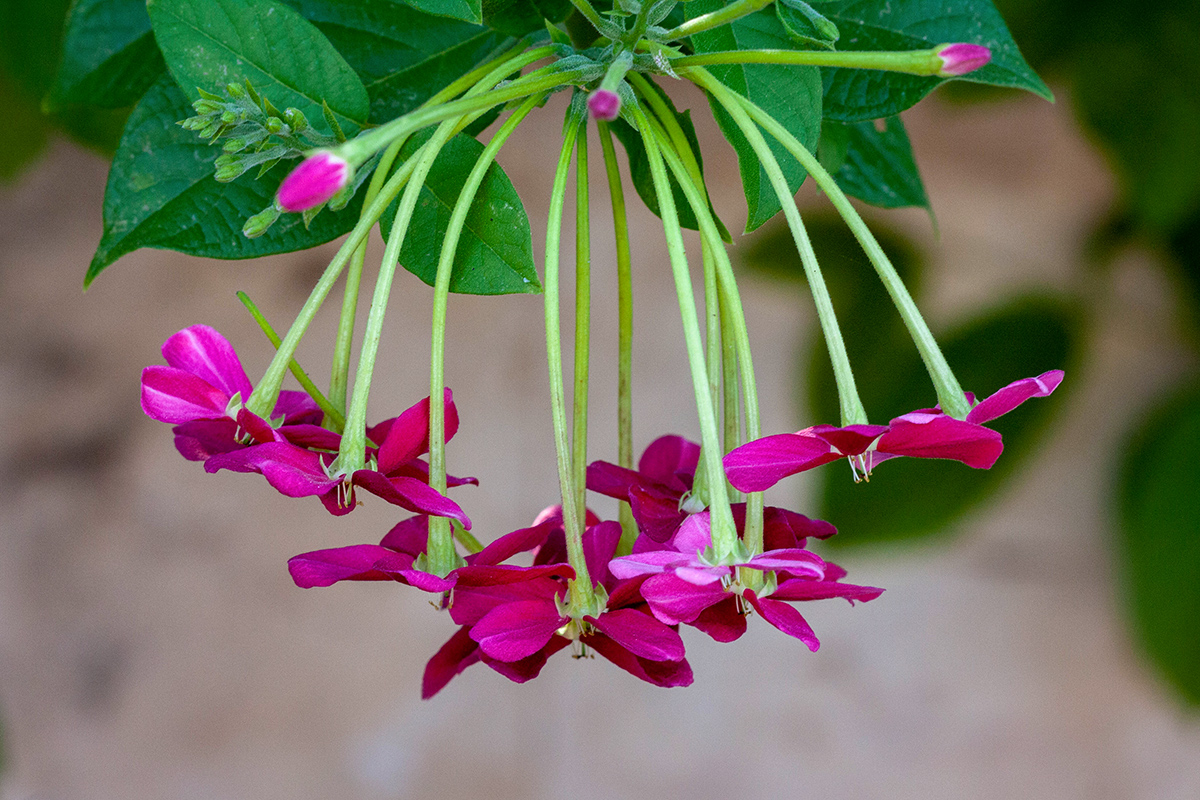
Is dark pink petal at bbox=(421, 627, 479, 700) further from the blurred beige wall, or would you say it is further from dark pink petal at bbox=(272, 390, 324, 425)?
the blurred beige wall

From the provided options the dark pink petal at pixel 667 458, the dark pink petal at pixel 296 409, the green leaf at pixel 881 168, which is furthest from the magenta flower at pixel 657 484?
the green leaf at pixel 881 168

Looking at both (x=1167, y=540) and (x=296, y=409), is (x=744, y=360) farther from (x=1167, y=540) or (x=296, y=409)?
(x=1167, y=540)

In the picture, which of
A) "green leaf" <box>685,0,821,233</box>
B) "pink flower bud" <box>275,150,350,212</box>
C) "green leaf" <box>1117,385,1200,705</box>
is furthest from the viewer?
"green leaf" <box>1117,385,1200,705</box>

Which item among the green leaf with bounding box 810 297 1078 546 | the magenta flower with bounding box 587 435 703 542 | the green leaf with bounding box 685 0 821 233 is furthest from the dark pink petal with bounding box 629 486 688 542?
the green leaf with bounding box 810 297 1078 546

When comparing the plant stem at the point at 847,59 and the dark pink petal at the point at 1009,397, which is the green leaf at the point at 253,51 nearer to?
the plant stem at the point at 847,59

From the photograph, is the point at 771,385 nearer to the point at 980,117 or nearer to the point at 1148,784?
the point at 980,117

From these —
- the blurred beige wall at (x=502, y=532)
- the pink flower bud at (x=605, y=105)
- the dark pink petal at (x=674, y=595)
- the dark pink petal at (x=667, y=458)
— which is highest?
the pink flower bud at (x=605, y=105)

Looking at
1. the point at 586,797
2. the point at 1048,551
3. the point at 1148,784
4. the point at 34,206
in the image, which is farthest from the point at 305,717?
the point at 1148,784
